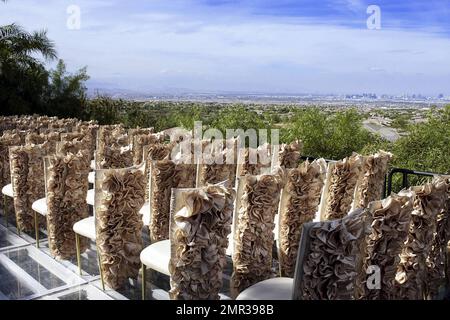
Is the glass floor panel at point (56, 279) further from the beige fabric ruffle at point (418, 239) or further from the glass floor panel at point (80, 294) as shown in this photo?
the beige fabric ruffle at point (418, 239)

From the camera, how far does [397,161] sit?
1086 centimetres

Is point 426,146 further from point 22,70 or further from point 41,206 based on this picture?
point 22,70

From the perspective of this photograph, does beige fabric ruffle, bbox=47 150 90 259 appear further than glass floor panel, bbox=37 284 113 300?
Yes

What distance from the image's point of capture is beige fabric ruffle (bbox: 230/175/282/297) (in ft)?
7.64

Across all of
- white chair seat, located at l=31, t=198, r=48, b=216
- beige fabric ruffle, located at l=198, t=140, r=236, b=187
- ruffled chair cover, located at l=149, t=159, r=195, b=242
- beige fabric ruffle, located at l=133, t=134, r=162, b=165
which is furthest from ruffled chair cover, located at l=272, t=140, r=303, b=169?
white chair seat, located at l=31, t=198, r=48, b=216

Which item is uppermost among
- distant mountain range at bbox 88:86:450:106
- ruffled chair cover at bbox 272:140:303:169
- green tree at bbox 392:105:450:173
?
distant mountain range at bbox 88:86:450:106

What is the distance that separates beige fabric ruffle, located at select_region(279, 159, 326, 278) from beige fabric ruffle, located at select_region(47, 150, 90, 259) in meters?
1.64

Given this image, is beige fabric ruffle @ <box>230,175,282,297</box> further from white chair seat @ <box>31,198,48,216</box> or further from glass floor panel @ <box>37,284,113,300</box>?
white chair seat @ <box>31,198,48,216</box>

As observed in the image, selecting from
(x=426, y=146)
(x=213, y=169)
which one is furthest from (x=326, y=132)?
(x=213, y=169)

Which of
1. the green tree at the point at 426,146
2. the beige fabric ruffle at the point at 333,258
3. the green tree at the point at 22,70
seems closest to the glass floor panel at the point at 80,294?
the beige fabric ruffle at the point at 333,258

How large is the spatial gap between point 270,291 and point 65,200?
1925 millimetres

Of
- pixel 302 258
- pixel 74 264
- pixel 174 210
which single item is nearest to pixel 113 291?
pixel 74 264
